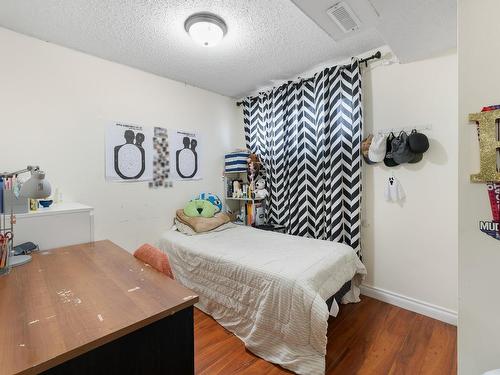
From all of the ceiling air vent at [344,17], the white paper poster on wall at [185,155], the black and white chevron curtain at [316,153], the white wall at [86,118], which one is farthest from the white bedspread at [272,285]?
the ceiling air vent at [344,17]

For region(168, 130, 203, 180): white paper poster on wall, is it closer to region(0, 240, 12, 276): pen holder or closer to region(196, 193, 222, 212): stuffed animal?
region(196, 193, 222, 212): stuffed animal

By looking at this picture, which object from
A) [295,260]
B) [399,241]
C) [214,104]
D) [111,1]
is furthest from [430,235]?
[111,1]

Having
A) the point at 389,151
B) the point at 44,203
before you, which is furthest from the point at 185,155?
the point at 389,151

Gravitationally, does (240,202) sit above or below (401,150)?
below

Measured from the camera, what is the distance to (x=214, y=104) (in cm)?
334

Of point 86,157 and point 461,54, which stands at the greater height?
point 461,54


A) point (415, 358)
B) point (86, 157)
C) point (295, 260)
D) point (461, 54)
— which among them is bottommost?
point (415, 358)

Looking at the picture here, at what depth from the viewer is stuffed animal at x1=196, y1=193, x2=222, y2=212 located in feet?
10.4

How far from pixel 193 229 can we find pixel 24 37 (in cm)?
222

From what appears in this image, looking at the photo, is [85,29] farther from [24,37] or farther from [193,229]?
[193,229]

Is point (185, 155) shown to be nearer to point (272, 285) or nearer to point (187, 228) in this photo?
point (187, 228)

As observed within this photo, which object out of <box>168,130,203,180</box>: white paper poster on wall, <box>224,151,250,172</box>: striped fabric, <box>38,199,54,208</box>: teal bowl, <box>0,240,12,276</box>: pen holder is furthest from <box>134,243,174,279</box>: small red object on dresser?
<box>224,151,250,172</box>: striped fabric

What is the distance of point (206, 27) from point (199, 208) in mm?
1888

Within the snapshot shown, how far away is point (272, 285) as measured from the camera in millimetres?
1656
